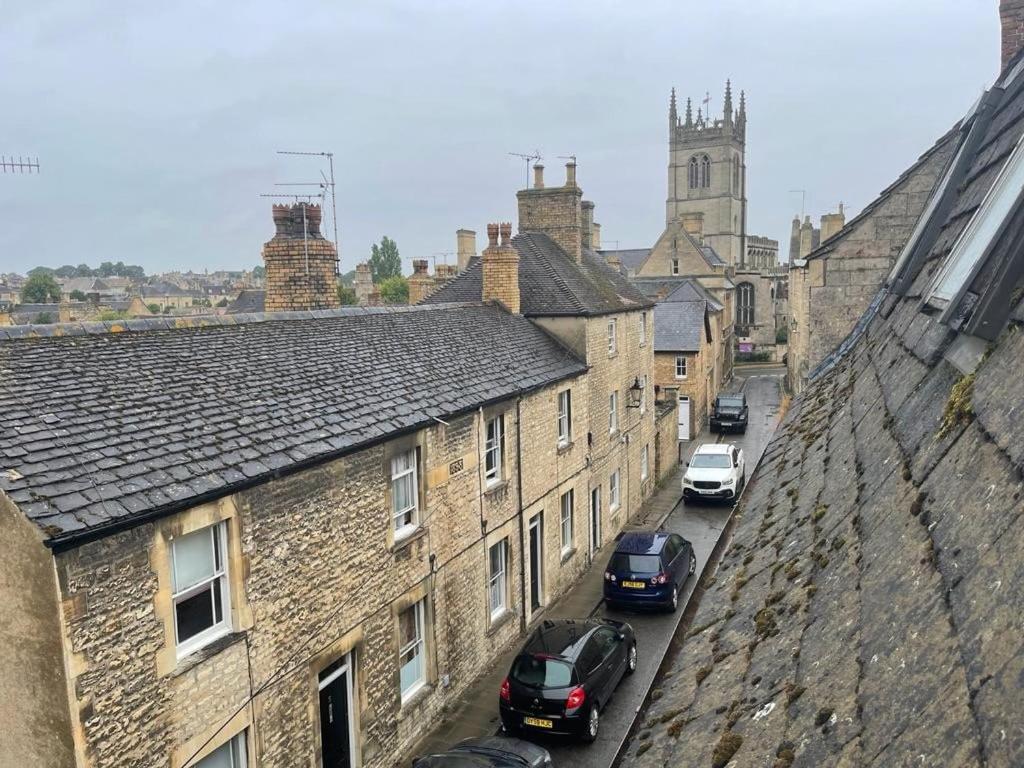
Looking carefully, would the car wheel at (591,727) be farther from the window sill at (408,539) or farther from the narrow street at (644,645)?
the window sill at (408,539)

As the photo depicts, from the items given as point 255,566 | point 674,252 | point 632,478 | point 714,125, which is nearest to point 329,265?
point 255,566

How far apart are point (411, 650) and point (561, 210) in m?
17.2

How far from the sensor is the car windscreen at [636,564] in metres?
18.3

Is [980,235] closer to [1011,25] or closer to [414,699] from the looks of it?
[1011,25]

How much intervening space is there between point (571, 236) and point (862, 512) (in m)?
23.1

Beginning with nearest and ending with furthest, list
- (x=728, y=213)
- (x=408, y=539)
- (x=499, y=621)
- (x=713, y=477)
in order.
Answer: (x=408, y=539) < (x=499, y=621) < (x=713, y=477) < (x=728, y=213)

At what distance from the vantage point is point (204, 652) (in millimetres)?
8422

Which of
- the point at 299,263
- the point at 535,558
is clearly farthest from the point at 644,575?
the point at 299,263

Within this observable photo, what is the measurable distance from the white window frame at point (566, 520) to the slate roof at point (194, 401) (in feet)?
16.7

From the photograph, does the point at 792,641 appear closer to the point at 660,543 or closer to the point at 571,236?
the point at 660,543

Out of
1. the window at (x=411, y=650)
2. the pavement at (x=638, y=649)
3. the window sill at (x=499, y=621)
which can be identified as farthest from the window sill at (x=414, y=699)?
the window sill at (x=499, y=621)

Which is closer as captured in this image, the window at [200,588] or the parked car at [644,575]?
the window at [200,588]

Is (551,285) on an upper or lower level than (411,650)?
upper

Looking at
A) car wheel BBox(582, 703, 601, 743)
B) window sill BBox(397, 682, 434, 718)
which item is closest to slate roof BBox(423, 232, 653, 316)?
car wheel BBox(582, 703, 601, 743)
